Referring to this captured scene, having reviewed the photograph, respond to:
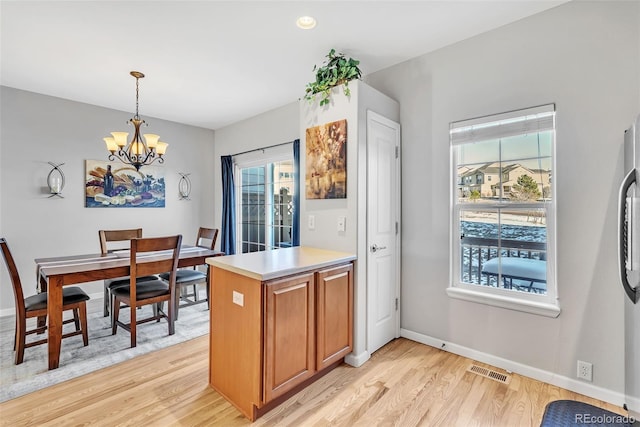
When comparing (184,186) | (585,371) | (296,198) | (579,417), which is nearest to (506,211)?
(585,371)

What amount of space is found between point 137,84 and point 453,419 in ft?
14.1

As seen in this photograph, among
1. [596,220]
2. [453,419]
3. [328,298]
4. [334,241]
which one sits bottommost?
[453,419]

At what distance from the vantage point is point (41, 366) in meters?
2.40

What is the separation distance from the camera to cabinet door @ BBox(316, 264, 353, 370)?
2.17 metres

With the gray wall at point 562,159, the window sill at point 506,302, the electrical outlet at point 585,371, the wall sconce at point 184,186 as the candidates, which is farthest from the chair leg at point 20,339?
the electrical outlet at point 585,371

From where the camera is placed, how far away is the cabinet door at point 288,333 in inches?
71.4

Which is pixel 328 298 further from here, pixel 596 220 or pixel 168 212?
pixel 168 212

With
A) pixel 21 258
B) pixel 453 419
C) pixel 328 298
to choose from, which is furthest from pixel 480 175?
pixel 21 258

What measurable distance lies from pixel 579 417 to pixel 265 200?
161 inches

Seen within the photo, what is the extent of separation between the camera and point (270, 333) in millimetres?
1812

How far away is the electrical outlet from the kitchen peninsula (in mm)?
1603

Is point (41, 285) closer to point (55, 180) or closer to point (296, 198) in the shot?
point (55, 180)

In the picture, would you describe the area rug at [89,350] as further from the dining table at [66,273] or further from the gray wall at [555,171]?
the gray wall at [555,171]

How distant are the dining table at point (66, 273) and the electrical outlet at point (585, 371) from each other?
3.41 meters
